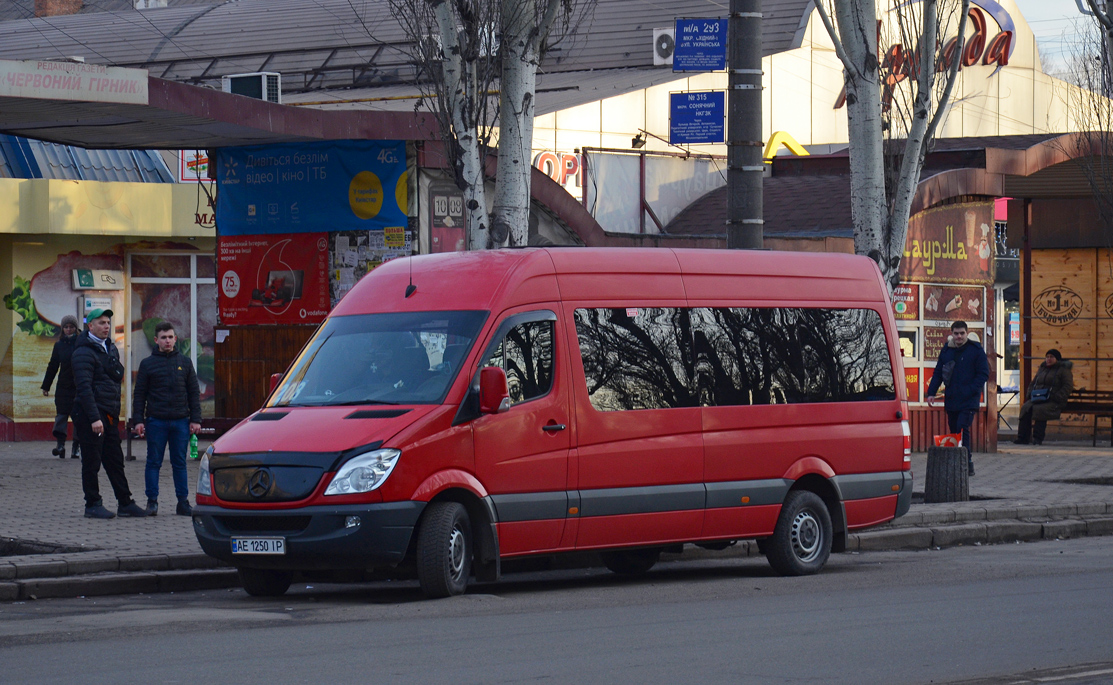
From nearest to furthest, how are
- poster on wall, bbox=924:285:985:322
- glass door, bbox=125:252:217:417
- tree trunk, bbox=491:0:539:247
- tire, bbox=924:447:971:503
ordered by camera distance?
→ tree trunk, bbox=491:0:539:247 → tire, bbox=924:447:971:503 → poster on wall, bbox=924:285:985:322 → glass door, bbox=125:252:217:417

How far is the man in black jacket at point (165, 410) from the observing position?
14.3 metres

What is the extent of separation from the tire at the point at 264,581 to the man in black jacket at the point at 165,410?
412 cm

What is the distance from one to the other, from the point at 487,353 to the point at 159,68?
32.0 metres

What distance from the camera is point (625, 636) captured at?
27.2ft

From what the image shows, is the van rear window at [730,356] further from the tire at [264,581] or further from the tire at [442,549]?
the tire at [264,581]

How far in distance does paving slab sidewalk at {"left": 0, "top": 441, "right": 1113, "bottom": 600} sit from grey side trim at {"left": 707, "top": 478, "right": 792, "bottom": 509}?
6.04 feet

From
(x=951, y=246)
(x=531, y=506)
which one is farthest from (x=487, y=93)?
(x=951, y=246)

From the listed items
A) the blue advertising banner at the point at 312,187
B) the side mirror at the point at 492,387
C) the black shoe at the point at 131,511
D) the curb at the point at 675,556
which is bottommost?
the curb at the point at 675,556

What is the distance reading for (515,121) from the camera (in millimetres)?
14562

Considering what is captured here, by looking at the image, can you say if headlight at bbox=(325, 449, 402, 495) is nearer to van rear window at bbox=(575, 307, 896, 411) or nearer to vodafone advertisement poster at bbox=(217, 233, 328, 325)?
van rear window at bbox=(575, 307, 896, 411)

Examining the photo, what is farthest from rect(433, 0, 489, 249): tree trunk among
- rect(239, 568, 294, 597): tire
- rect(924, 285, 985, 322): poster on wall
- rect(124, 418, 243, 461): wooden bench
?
rect(924, 285, 985, 322): poster on wall

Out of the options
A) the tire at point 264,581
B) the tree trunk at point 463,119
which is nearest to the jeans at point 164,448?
the tree trunk at point 463,119

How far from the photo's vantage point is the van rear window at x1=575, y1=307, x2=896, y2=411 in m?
10.9

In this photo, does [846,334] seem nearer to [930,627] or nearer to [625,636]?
[930,627]
